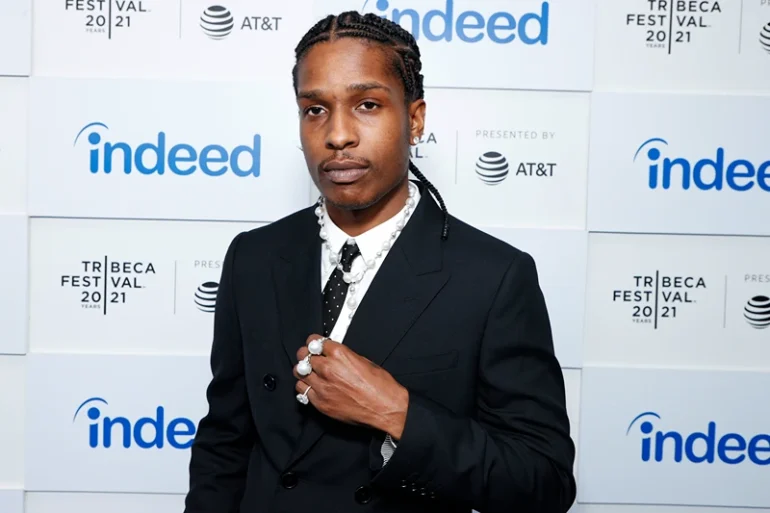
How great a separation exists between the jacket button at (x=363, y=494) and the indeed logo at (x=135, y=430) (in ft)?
3.29

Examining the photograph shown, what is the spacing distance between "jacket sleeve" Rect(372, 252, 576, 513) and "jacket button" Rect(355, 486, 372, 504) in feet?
0.12

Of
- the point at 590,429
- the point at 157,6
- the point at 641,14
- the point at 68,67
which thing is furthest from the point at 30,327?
the point at 641,14

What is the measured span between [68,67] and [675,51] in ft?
5.01

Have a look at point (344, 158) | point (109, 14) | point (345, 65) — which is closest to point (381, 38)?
point (345, 65)

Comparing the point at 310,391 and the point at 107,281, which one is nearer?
the point at 310,391

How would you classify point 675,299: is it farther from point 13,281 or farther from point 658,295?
point 13,281

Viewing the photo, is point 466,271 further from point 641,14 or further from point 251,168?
point 641,14

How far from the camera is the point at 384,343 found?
3.87 ft

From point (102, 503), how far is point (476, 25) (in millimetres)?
1546

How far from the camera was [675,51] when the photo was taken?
201 cm

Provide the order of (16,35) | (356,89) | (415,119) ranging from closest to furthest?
(356,89), (415,119), (16,35)

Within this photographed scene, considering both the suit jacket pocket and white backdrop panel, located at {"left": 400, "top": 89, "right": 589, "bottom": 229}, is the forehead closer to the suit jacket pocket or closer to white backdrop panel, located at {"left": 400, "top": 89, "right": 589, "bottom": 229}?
the suit jacket pocket

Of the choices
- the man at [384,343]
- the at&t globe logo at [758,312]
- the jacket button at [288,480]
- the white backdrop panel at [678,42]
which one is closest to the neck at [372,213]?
the man at [384,343]

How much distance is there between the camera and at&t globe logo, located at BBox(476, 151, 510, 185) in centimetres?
202
